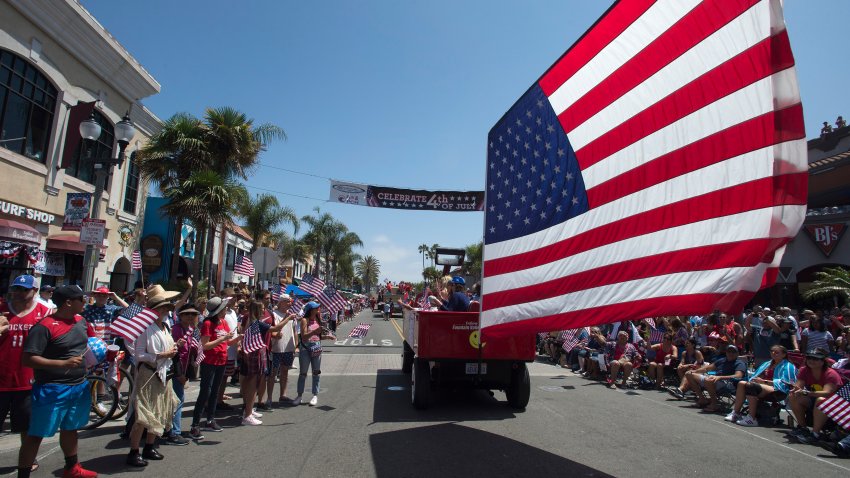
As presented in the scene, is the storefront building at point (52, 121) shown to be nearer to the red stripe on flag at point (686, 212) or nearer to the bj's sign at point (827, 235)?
the red stripe on flag at point (686, 212)

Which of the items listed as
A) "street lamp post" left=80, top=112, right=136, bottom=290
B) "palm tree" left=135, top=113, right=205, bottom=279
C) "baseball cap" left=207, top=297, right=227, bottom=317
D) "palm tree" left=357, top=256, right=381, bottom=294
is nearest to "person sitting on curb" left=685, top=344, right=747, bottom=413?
"baseball cap" left=207, top=297, right=227, bottom=317

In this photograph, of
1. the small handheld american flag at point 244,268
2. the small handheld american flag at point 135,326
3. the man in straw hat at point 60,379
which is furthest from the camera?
the small handheld american flag at point 244,268

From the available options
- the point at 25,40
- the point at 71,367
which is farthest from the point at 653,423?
the point at 25,40

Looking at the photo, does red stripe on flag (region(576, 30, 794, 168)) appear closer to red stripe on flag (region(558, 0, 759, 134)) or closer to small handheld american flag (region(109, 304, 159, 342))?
red stripe on flag (region(558, 0, 759, 134))

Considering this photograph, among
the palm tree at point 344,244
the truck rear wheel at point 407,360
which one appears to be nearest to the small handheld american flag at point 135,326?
the truck rear wheel at point 407,360

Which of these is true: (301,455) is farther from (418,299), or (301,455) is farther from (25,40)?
(25,40)

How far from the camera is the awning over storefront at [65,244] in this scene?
54.4 feet

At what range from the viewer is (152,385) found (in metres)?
5.15

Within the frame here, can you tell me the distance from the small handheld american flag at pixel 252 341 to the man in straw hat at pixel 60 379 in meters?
2.36

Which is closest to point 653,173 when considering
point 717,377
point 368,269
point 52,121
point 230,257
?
point 717,377

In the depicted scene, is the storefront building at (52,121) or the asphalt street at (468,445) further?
the storefront building at (52,121)

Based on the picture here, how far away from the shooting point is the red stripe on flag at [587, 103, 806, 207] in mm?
3537

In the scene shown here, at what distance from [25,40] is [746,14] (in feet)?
63.9

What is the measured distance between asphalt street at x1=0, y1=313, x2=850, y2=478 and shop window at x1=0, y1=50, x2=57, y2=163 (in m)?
13.3
